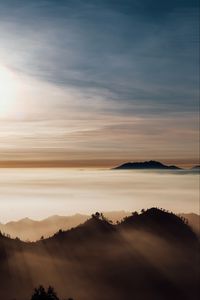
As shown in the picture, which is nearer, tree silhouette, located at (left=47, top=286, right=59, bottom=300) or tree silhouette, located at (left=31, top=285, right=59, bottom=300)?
tree silhouette, located at (left=47, top=286, right=59, bottom=300)

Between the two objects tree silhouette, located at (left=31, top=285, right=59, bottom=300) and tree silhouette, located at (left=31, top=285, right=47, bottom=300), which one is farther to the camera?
tree silhouette, located at (left=31, top=285, right=47, bottom=300)

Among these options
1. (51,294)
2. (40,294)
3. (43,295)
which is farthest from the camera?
(43,295)

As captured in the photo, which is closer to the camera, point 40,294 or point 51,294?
point 51,294

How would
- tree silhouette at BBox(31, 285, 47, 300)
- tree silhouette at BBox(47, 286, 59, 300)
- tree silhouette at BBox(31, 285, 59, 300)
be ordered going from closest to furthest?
tree silhouette at BBox(47, 286, 59, 300)
tree silhouette at BBox(31, 285, 59, 300)
tree silhouette at BBox(31, 285, 47, 300)

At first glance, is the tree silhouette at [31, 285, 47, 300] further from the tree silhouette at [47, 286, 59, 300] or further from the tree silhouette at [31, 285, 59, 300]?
the tree silhouette at [47, 286, 59, 300]

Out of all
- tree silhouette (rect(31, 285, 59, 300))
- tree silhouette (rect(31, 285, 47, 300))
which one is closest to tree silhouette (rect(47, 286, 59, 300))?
tree silhouette (rect(31, 285, 59, 300))

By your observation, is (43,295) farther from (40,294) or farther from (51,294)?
(51,294)

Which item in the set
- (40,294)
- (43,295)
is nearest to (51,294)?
(40,294)

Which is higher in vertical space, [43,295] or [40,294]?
[40,294]

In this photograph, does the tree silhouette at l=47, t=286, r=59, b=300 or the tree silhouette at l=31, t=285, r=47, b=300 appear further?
the tree silhouette at l=31, t=285, r=47, b=300

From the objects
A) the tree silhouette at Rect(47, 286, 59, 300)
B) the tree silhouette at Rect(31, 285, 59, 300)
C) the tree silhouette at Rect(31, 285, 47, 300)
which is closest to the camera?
the tree silhouette at Rect(47, 286, 59, 300)

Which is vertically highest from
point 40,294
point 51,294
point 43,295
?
point 51,294

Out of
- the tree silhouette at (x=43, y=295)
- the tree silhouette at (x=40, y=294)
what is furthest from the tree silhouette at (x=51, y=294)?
the tree silhouette at (x=40, y=294)

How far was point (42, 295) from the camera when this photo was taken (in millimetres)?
163250
